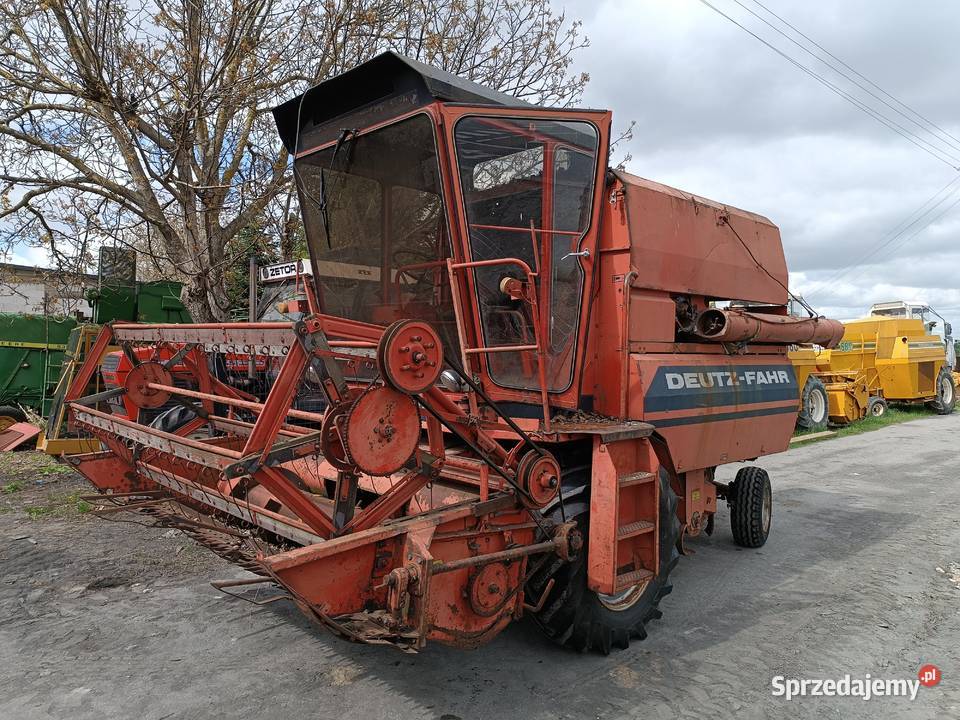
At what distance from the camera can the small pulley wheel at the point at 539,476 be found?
3.43 m

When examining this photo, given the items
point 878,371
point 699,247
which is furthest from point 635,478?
point 878,371

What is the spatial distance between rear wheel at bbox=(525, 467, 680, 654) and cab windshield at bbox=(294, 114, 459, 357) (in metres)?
1.10

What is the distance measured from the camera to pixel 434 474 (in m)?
3.19

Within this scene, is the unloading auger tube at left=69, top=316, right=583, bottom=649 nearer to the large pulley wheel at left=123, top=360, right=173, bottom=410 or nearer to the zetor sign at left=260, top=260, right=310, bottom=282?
the large pulley wheel at left=123, top=360, right=173, bottom=410

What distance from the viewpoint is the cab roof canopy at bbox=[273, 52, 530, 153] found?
3.55 m

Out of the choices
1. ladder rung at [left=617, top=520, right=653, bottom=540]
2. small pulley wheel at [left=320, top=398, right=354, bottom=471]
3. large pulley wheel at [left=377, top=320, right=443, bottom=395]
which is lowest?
ladder rung at [left=617, top=520, right=653, bottom=540]

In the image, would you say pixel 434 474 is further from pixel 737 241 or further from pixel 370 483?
pixel 737 241

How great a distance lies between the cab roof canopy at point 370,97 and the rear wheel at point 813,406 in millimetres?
11844

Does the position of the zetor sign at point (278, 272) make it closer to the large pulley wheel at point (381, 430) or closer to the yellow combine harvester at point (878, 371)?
the large pulley wheel at point (381, 430)

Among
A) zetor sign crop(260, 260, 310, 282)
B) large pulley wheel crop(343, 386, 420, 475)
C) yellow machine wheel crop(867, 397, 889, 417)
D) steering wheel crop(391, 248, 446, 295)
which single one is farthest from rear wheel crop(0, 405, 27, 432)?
yellow machine wheel crop(867, 397, 889, 417)

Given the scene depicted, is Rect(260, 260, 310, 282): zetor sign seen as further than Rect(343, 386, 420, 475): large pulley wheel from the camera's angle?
Yes

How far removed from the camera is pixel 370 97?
3.80 meters

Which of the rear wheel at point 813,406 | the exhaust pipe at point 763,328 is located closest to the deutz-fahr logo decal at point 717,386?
the exhaust pipe at point 763,328

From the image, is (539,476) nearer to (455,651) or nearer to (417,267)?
(455,651)
